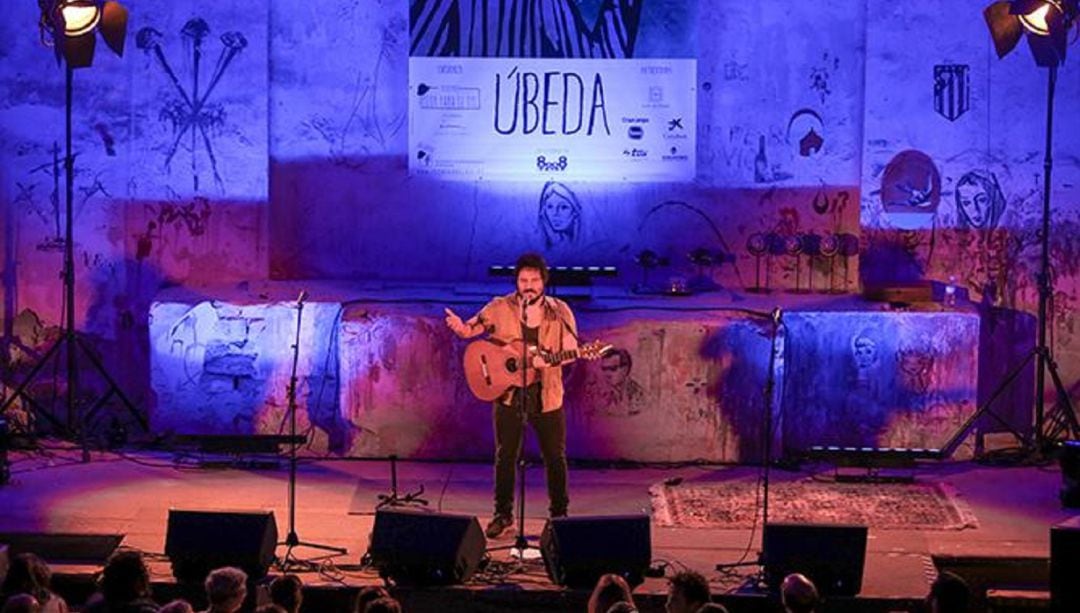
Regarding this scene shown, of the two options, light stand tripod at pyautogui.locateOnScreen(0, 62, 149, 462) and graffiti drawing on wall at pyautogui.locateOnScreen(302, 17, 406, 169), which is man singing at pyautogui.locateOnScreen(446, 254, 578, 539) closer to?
graffiti drawing on wall at pyautogui.locateOnScreen(302, 17, 406, 169)

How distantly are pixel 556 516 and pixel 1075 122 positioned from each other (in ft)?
19.5

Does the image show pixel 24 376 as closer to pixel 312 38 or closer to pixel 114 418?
pixel 114 418

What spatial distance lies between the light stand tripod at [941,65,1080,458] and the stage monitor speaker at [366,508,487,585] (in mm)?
4842

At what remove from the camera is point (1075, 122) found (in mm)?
15875

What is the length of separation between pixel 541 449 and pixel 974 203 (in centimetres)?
499

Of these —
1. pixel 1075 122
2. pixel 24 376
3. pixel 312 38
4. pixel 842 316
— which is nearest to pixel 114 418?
pixel 24 376

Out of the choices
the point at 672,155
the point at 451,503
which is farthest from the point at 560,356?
the point at 672,155

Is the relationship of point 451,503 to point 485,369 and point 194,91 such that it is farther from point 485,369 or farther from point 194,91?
point 194,91

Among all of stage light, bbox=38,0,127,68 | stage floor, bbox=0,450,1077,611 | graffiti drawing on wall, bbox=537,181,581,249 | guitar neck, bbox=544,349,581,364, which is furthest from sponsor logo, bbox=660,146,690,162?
stage light, bbox=38,0,127,68

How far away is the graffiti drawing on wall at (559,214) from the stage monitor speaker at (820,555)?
5.19 metres

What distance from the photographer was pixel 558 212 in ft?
54.1

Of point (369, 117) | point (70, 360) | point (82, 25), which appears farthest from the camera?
point (369, 117)

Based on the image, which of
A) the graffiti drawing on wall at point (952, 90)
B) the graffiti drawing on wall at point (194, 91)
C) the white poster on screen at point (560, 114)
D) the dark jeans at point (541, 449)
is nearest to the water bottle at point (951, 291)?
the graffiti drawing on wall at point (952, 90)

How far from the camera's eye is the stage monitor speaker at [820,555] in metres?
11.7
